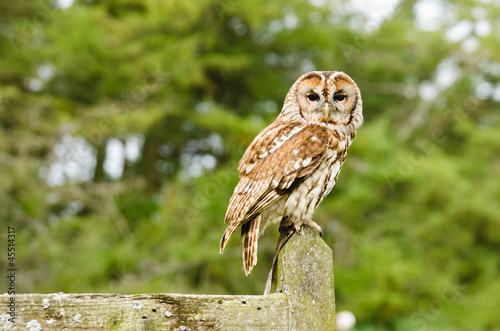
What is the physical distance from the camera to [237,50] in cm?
1044

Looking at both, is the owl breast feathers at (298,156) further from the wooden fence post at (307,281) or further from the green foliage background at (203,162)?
Result: the green foliage background at (203,162)

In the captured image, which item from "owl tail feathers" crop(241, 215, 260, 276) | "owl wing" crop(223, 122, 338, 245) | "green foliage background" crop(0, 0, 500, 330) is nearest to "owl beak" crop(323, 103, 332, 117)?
"owl wing" crop(223, 122, 338, 245)

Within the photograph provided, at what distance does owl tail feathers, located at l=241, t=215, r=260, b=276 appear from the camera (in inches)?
85.7

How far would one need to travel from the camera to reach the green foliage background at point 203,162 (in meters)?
8.26

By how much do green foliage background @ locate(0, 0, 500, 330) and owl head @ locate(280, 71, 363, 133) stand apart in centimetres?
539

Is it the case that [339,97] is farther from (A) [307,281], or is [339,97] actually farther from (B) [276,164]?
(A) [307,281]

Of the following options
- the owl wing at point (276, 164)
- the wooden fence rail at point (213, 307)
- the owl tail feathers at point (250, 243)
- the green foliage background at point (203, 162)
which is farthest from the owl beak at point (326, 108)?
the green foliage background at point (203, 162)

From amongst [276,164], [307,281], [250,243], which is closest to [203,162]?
[276,164]

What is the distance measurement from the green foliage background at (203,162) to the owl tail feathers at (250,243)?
542 centimetres

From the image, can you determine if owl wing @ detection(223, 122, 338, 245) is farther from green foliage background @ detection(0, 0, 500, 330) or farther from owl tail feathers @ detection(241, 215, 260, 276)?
green foliage background @ detection(0, 0, 500, 330)

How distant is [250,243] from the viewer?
2256 millimetres

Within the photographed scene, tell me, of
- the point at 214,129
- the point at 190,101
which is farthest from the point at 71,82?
the point at 214,129

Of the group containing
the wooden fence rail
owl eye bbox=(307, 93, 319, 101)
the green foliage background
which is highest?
the green foliage background

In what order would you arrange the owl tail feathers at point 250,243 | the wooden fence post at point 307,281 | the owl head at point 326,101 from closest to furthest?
the wooden fence post at point 307,281, the owl tail feathers at point 250,243, the owl head at point 326,101
